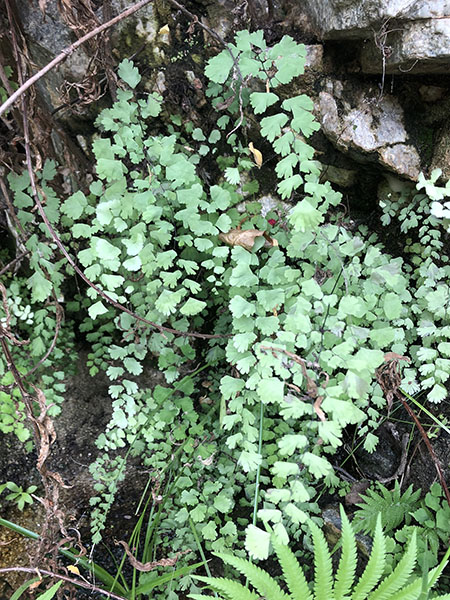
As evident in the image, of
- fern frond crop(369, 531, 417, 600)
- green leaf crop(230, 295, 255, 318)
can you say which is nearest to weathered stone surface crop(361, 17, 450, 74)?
green leaf crop(230, 295, 255, 318)

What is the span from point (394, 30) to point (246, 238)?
75 cm

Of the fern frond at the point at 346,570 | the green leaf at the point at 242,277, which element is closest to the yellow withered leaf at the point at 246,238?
the green leaf at the point at 242,277

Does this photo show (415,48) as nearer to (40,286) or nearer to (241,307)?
(241,307)

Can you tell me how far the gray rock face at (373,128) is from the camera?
1614 mm

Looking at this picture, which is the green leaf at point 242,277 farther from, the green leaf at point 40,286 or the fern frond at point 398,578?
the fern frond at point 398,578

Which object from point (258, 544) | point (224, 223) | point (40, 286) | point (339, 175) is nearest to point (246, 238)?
point (224, 223)

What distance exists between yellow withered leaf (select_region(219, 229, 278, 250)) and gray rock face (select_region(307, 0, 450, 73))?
62cm

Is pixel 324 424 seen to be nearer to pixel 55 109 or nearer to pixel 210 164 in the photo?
pixel 210 164

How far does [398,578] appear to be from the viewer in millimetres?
1337

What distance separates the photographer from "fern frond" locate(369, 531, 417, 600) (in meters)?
1.33

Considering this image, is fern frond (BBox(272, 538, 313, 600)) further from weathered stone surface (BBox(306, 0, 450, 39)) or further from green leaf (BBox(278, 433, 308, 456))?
weathered stone surface (BBox(306, 0, 450, 39))

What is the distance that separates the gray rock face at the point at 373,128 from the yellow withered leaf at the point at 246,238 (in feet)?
1.46

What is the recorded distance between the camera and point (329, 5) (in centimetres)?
149

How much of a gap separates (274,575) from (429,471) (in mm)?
679
